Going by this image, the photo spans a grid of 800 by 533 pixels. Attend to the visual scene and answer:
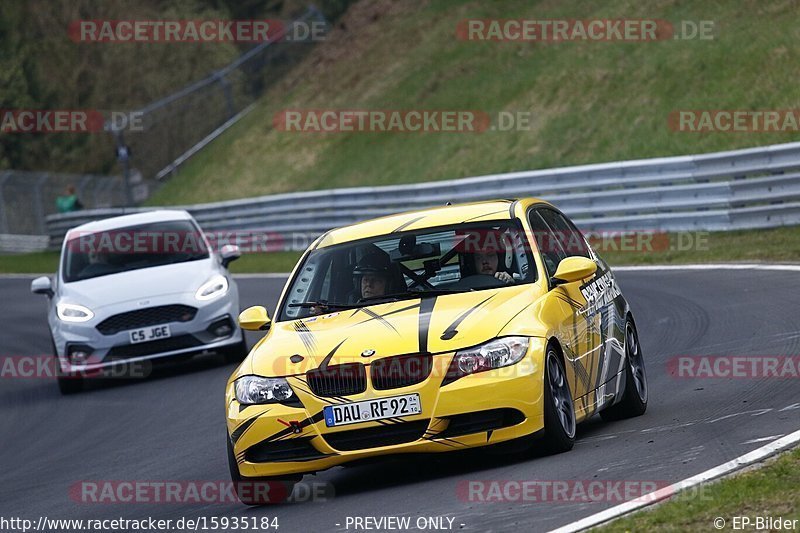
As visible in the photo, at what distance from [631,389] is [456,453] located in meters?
1.83

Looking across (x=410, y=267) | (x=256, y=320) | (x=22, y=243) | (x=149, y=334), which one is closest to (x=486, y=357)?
(x=410, y=267)

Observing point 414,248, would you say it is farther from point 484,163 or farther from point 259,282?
point 484,163

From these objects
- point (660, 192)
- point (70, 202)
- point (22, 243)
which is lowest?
point (22, 243)

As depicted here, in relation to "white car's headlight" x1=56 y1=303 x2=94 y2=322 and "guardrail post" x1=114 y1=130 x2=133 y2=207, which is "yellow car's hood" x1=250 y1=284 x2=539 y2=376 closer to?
"white car's headlight" x1=56 y1=303 x2=94 y2=322

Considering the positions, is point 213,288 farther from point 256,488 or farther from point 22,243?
point 22,243

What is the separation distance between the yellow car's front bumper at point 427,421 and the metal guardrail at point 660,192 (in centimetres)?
1299

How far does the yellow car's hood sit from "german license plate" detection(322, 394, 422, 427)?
0.23 m


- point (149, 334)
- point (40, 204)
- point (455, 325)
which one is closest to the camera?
point (455, 325)

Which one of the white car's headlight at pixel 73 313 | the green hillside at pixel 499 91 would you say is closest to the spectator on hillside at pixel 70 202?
the green hillside at pixel 499 91

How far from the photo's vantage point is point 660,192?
21.8 metres

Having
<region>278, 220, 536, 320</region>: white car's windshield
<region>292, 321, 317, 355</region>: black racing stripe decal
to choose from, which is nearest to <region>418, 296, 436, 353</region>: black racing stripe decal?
<region>278, 220, 536, 320</region>: white car's windshield

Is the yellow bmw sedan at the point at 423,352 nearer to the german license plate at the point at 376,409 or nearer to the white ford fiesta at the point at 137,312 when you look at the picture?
the german license plate at the point at 376,409

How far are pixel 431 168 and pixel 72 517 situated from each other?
90.0 feet

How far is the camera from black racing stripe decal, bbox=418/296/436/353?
7691mm
